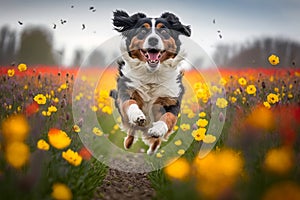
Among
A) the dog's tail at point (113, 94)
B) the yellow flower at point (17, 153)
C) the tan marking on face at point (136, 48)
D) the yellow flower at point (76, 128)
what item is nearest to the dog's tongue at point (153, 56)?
the tan marking on face at point (136, 48)

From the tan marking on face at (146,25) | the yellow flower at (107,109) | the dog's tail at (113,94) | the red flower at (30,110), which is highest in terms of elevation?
the tan marking on face at (146,25)

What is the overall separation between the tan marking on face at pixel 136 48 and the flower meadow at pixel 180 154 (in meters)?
0.87

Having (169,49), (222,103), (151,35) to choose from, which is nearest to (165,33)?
(169,49)

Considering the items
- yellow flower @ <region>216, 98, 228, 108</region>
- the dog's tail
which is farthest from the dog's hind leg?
yellow flower @ <region>216, 98, 228, 108</region>

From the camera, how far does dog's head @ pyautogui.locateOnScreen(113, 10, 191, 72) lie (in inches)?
182

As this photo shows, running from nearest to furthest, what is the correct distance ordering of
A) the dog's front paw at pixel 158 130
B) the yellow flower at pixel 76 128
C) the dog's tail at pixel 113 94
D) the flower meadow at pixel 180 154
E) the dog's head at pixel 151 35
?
the flower meadow at pixel 180 154 → the yellow flower at pixel 76 128 → the dog's front paw at pixel 158 130 → the dog's head at pixel 151 35 → the dog's tail at pixel 113 94

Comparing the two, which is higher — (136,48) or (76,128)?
(136,48)

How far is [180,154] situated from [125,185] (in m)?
0.71

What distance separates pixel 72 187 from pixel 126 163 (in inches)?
87.8

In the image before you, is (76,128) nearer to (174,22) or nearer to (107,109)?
(107,109)

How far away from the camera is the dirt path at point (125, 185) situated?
12.2ft

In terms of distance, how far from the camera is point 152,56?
4801mm

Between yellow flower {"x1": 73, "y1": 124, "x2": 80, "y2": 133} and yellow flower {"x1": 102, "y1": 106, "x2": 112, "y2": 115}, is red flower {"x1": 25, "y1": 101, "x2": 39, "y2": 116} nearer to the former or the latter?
yellow flower {"x1": 73, "y1": 124, "x2": 80, "y2": 133}

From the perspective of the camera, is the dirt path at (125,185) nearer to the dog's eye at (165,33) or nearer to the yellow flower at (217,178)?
the yellow flower at (217,178)
